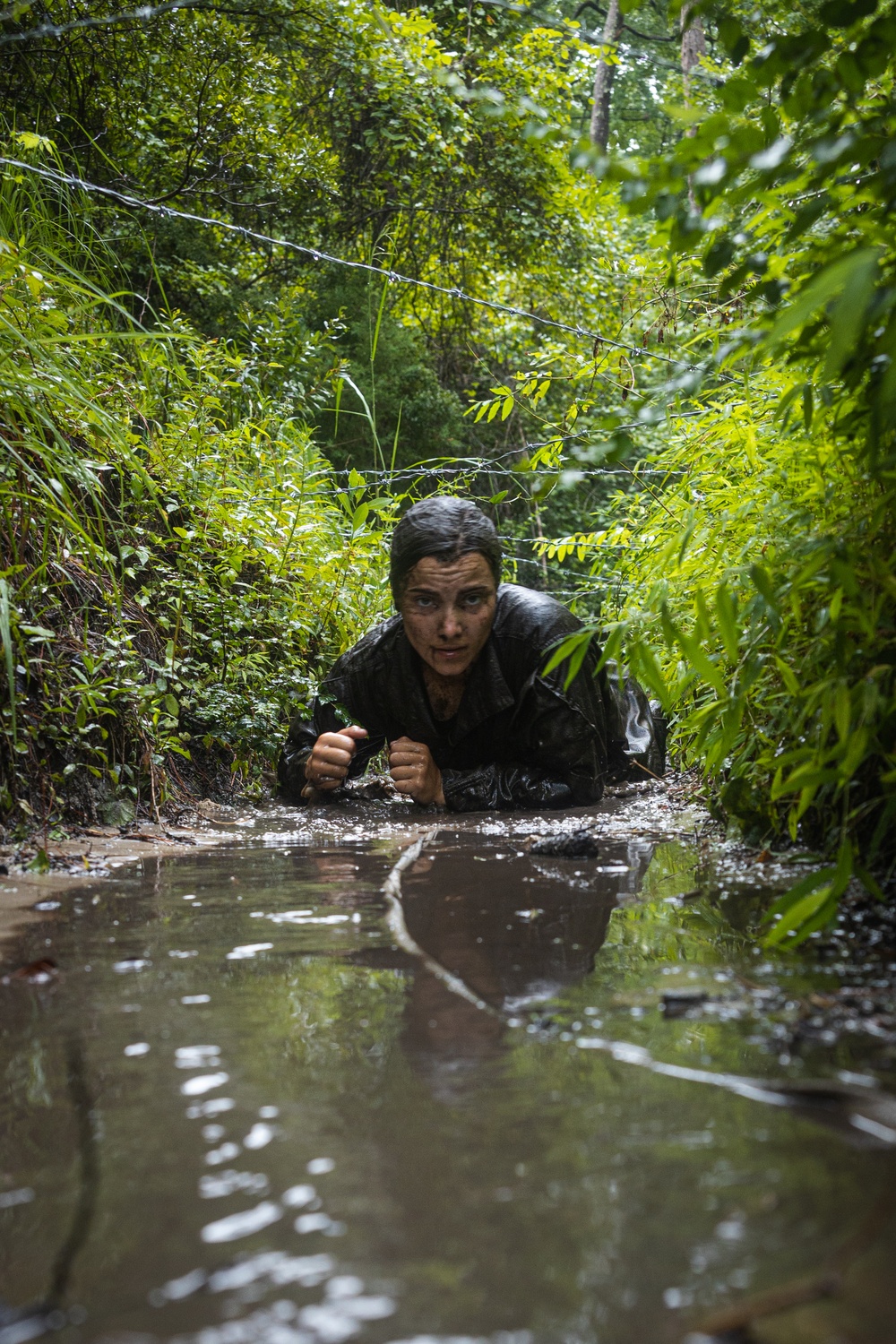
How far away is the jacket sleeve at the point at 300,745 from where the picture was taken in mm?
4395

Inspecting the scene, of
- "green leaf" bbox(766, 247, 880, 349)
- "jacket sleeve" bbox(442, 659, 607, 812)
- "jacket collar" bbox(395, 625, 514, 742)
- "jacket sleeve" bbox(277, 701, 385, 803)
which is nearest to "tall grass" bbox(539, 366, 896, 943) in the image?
"green leaf" bbox(766, 247, 880, 349)

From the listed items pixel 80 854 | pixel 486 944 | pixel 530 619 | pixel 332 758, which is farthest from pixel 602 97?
pixel 486 944

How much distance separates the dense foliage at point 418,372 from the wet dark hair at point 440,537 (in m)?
0.34

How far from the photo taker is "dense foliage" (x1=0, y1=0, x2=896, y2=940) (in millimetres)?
1713

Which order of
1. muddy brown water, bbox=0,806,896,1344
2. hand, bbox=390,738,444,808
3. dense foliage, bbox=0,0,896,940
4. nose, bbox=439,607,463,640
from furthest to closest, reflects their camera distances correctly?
hand, bbox=390,738,444,808 → nose, bbox=439,607,463,640 → dense foliage, bbox=0,0,896,940 → muddy brown water, bbox=0,806,896,1344

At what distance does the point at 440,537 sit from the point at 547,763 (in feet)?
3.23

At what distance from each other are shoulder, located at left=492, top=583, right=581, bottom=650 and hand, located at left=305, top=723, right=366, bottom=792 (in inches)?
27.5

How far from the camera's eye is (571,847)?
8.91 feet

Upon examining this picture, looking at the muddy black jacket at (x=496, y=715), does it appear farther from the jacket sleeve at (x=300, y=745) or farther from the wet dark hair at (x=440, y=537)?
the wet dark hair at (x=440, y=537)

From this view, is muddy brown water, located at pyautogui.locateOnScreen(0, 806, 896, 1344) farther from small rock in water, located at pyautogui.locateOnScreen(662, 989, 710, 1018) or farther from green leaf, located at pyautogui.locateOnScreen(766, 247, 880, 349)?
green leaf, located at pyautogui.locateOnScreen(766, 247, 880, 349)

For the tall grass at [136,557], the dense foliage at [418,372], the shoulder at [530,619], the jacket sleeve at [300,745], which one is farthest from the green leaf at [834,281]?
the jacket sleeve at [300,745]

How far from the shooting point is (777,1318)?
2.55 feet

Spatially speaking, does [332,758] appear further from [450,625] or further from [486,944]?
[486,944]

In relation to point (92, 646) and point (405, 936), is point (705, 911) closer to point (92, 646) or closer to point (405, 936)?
point (405, 936)
